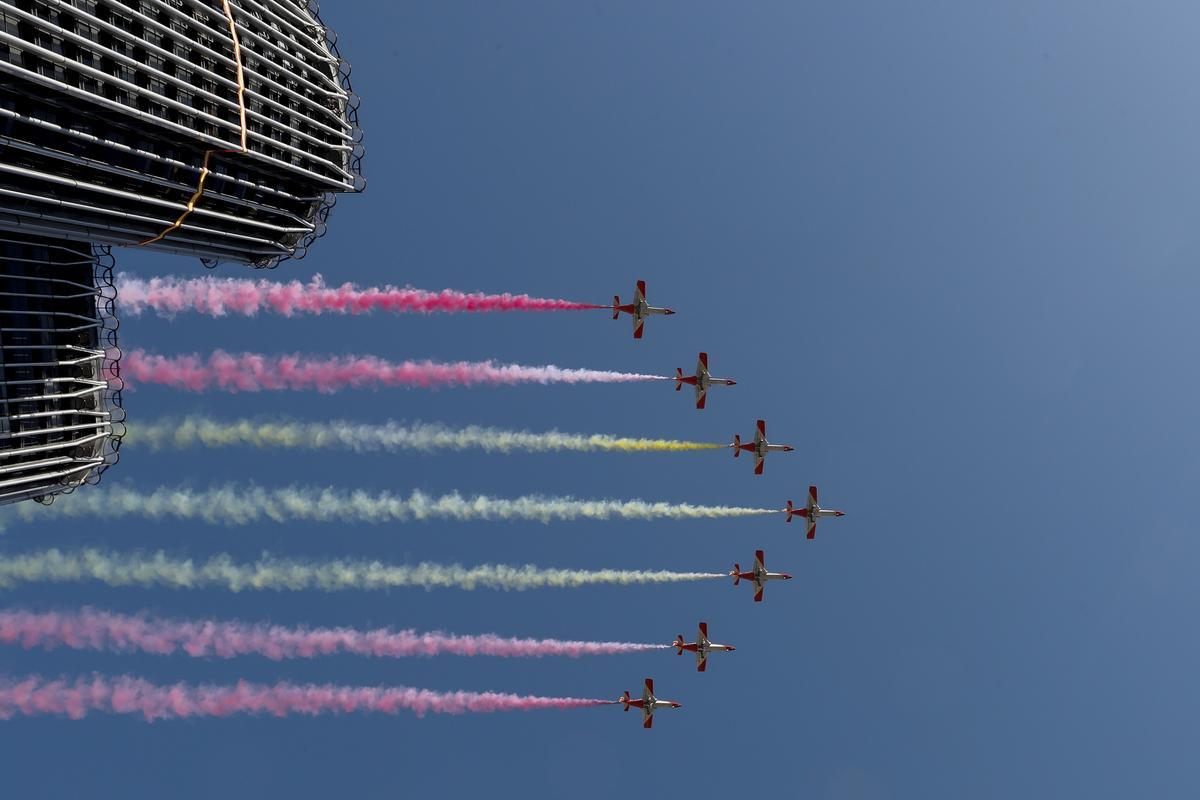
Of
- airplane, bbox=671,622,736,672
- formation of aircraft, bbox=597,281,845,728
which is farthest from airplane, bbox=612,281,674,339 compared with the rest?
airplane, bbox=671,622,736,672

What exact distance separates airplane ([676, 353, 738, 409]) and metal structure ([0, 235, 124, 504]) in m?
63.1

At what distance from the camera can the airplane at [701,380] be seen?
10969 cm

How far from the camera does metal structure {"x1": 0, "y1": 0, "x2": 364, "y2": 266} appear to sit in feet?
216

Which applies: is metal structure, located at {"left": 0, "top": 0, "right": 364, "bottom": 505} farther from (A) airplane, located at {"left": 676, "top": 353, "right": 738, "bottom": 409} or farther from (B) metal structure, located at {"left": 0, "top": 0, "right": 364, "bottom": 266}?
(A) airplane, located at {"left": 676, "top": 353, "right": 738, "bottom": 409}

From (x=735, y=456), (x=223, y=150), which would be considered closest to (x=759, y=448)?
(x=735, y=456)

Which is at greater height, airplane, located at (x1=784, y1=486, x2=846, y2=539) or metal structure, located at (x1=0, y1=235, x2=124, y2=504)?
metal structure, located at (x1=0, y1=235, x2=124, y2=504)

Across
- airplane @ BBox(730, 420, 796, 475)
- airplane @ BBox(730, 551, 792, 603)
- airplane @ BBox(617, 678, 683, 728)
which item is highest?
airplane @ BBox(730, 420, 796, 475)

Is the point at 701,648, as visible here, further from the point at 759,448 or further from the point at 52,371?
the point at 52,371

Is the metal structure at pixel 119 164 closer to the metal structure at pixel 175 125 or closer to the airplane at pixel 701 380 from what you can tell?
the metal structure at pixel 175 125

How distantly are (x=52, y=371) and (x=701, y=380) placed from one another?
7101 cm

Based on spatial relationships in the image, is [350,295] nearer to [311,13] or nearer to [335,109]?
[335,109]

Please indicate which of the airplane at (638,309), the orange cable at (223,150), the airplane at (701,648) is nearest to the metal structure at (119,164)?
the orange cable at (223,150)

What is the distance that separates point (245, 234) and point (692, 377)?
176 feet

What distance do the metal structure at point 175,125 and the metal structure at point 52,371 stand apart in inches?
591
